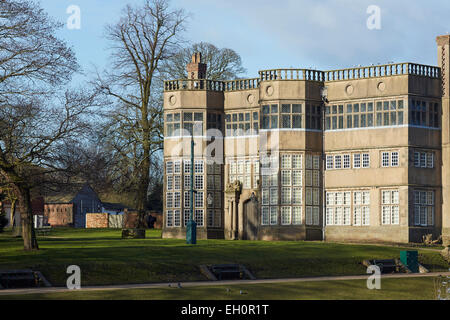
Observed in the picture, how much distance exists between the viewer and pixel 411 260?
39.0m

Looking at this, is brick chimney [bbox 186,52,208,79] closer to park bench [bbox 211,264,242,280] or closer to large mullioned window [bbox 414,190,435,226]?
large mullioned window [bbox 414,190,435,226]

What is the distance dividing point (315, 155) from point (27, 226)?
2029cm

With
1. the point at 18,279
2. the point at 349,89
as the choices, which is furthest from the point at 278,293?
the point at 349,89

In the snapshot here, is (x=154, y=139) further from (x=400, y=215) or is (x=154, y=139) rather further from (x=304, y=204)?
(x=400, y=215)

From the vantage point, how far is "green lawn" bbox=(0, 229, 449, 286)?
32719 mm

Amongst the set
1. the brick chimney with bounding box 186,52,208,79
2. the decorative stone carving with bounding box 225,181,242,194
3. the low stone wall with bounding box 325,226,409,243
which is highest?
the brick chimney with bounding box 186,52,208,79

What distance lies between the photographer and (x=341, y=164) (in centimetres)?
5109

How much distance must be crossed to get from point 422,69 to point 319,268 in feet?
59.0

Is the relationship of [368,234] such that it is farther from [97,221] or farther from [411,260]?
[97,221]

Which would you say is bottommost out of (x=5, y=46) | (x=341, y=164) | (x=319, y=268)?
(x=319, y=268)

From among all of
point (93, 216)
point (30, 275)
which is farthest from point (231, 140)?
point (93, 216)

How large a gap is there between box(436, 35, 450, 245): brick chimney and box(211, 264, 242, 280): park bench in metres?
18.4

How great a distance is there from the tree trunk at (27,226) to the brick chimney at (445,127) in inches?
961

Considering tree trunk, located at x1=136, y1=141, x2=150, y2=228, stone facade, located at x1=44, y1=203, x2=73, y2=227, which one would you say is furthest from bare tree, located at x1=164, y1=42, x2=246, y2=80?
stone facade, located at x1=44, y1=203, x2=73, y2=227
